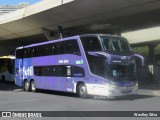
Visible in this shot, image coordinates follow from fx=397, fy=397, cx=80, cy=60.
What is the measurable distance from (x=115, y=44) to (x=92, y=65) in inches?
65.9

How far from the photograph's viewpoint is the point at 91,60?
21.3 meters

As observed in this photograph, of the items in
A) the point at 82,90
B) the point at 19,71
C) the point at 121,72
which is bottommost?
the point at 82,90

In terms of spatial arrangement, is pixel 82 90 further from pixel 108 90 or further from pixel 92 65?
pixel 108 90

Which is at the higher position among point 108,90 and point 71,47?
point 71,47

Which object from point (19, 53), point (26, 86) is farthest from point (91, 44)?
point (19, 53)

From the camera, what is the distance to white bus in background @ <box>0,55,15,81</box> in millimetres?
43031

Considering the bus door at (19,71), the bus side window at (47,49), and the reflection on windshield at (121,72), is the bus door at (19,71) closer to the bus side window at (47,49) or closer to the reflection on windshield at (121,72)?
the bus side window at (47,49)

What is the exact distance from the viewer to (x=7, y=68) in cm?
4372

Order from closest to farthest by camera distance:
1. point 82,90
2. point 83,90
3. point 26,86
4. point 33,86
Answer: point 83,90 → point 82,90 → point 33,86 → point 26,86

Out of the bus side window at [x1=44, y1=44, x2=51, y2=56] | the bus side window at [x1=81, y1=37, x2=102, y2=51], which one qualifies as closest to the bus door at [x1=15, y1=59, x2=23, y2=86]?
the bus side window at [x1=44, y1=44, x2=51, y2=56]

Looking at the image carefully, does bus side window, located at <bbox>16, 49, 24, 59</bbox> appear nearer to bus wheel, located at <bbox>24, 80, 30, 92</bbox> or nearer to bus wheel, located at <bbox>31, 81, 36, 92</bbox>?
bus wheel, located at <bbox>24, 80, 30, 92</bbox>

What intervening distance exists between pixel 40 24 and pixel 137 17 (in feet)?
35.9

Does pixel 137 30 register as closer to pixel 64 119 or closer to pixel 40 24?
pixel 40 24

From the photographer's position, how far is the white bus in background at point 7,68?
43.0m
